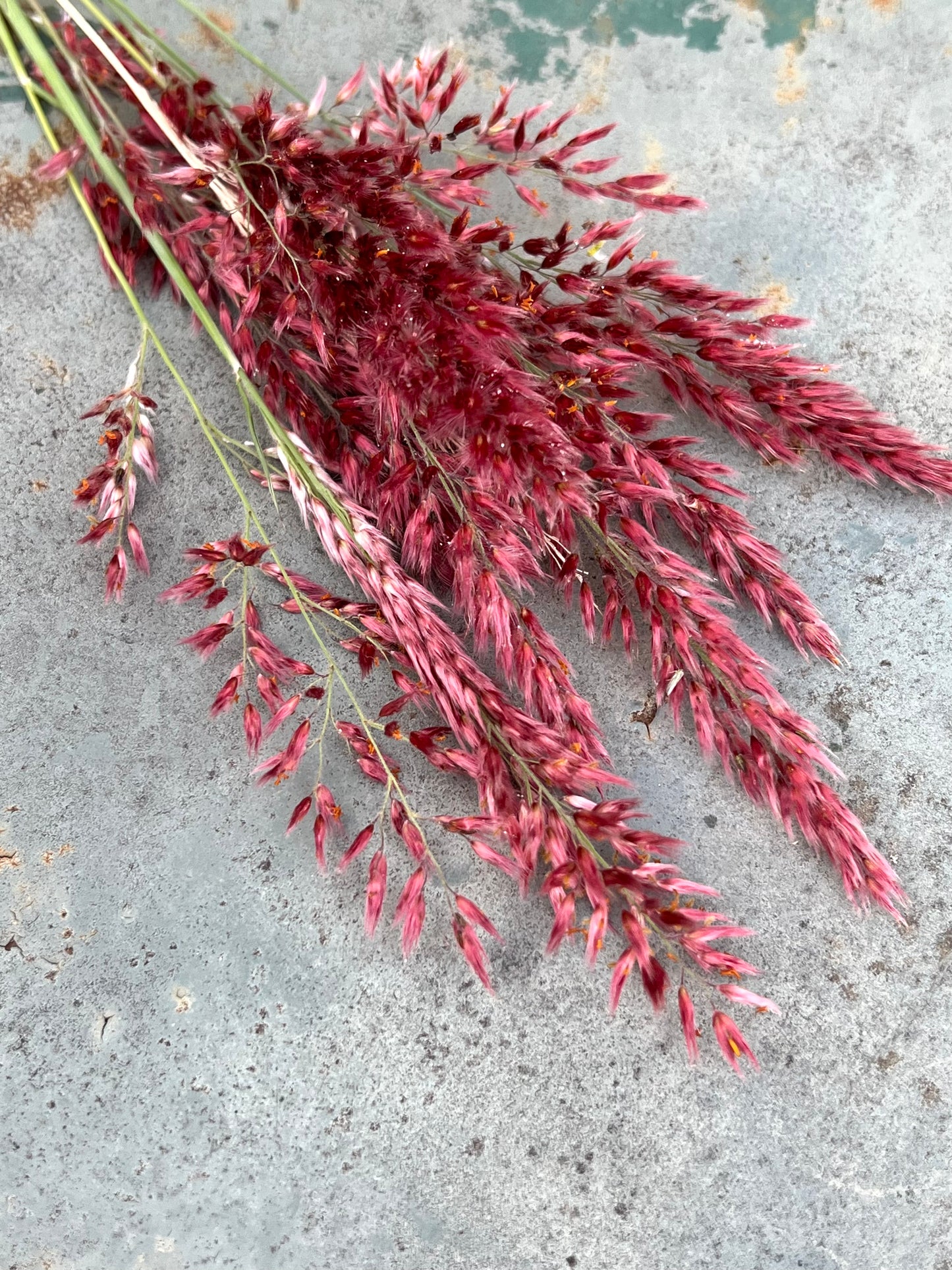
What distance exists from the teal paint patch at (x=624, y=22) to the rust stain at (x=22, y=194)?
833 mm

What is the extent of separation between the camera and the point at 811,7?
1.73 metres

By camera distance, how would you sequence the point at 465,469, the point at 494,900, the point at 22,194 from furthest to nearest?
the point at 22,194, the point at 494,900, the point at 465,469

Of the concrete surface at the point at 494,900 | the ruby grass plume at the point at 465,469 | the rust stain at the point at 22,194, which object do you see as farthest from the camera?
the rust stain at the point at 22,194

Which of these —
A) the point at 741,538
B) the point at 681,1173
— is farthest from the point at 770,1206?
the point at 741,538

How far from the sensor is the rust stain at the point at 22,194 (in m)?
1.68

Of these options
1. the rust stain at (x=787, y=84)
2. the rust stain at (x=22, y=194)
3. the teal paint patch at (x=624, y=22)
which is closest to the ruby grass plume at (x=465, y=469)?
the rust stain at (x=22, y=194)

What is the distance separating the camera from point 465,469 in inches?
55.6

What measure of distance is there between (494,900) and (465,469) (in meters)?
0.71

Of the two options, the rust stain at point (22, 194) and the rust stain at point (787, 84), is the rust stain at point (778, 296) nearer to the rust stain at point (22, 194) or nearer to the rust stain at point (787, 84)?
the rust stain at point (787, 84)

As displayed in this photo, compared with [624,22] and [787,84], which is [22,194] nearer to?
[624,22]

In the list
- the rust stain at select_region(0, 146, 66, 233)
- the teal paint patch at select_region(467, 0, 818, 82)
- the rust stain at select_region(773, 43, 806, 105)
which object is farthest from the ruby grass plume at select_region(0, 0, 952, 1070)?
the rust stain at select_region(773, 43, 806, 105)

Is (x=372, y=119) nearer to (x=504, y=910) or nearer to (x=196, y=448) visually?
(x=196, y=448)

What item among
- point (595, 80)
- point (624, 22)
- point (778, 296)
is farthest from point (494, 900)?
point (624, 22)

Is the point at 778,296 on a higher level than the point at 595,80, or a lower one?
lower
